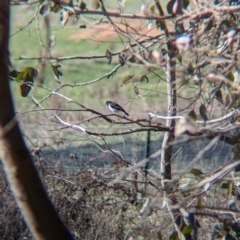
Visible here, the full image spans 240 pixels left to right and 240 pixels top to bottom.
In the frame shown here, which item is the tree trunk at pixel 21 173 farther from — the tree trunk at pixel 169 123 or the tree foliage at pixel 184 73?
the tree trunk at pixel 169 123

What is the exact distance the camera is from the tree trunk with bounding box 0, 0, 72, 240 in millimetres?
2721

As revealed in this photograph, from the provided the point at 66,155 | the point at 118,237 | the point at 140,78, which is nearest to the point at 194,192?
the point at 140,78

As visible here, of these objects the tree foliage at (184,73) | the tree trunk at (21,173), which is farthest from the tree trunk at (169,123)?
the tree trunk at (21,173)

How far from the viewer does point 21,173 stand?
2.78m

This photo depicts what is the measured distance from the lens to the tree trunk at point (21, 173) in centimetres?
272

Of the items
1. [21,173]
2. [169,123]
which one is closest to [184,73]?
[21,173]

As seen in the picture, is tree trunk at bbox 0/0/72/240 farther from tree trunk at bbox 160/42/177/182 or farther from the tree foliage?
tree trunk at bbox 160/42/177/182

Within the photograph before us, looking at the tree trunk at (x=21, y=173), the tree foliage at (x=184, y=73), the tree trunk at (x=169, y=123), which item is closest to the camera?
the tree trunk at (x=21, y=173)

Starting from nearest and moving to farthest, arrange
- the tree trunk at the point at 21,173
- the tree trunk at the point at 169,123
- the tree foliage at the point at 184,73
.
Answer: the tree trunk at the point at 21,173, the tree foliage at the point at 184,73, the tree trunk at the point at 169,123

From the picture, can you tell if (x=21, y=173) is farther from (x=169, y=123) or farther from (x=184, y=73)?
(x=169, y=123)

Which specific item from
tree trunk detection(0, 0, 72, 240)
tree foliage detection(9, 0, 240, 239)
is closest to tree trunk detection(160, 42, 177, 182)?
tree foliage detection(9, 0, 240, 239)

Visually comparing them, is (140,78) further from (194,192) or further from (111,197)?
(111,197)

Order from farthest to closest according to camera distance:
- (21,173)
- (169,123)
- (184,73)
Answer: (169,123), (184,73), (21,173)

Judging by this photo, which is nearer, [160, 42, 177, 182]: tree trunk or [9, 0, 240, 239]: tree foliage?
[9, 0, 240, 239]: tree foliage
